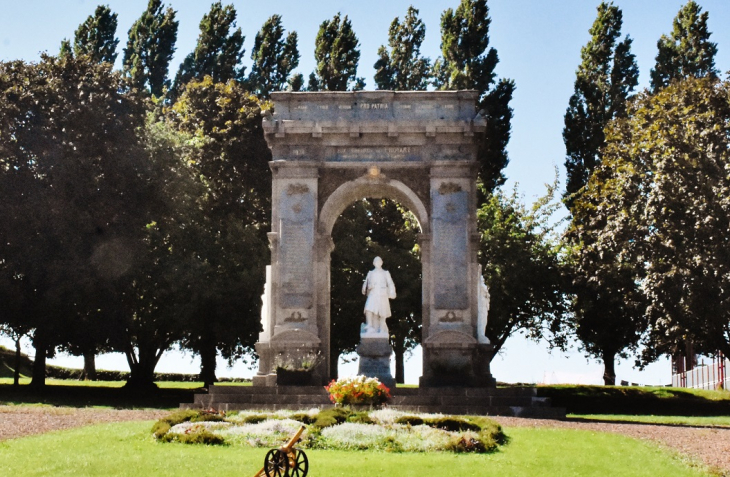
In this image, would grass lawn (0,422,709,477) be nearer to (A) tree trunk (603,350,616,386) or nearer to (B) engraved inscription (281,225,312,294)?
(B) engraved inscription (281,225,312,294)

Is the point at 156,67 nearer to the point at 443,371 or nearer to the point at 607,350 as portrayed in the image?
the point at 607,350

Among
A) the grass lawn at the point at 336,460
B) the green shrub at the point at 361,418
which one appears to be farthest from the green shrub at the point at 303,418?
the grass lawn at the point at 336,460

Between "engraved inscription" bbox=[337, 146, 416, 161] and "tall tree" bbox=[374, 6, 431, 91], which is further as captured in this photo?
"tall tree" bbox=[374, 6, 431, 91]

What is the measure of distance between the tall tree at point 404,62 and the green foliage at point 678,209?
16.4 m

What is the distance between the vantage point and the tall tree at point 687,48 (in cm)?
4838

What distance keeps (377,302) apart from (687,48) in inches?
1008

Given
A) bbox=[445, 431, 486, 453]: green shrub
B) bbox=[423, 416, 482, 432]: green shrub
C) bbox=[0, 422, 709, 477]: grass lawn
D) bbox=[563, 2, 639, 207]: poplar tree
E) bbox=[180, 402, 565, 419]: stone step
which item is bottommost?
bbox=[0, 422, 709, 477]: grass lawn

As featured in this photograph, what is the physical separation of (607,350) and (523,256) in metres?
6.31

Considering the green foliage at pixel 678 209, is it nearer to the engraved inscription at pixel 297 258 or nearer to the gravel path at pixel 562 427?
the gravel path at pixel 562 427

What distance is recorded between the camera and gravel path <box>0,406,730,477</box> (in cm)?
2092

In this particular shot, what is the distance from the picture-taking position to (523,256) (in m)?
46.2

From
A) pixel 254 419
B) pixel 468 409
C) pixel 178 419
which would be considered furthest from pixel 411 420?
pixel 468 409

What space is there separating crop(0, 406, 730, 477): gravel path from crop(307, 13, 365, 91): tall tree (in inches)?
1054

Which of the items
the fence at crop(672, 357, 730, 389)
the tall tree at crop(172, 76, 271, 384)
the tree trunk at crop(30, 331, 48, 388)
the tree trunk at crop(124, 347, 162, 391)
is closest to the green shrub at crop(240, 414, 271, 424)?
the tall tree at crop(172, 76, 271, 384)
